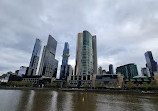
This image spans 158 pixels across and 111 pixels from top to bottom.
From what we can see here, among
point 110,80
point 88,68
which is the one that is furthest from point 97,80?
point 88,68

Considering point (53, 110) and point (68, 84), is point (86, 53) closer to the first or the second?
point (68, 84)

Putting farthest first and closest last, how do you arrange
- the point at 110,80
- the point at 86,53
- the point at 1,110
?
the point at 86,53, the point at 110,80, the point at 1,110

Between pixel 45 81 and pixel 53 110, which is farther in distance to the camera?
pixel 45 81

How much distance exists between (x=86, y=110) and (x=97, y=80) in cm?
12533

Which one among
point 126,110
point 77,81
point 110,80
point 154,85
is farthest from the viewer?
point 77,81

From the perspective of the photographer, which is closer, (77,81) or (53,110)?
(53,110)

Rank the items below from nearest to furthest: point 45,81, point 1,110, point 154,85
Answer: point 1,110 → point 154,85 → point 45,81

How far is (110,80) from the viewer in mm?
135250

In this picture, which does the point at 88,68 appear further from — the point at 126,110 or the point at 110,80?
the point at 126,110

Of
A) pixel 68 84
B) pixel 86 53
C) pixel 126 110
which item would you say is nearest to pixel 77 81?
pixel 68 84

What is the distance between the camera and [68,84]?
6324 inches

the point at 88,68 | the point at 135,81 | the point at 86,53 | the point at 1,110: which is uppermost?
the point at 86,53

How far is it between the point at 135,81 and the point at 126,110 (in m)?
124

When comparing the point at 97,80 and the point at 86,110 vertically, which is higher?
the point at 97,80
